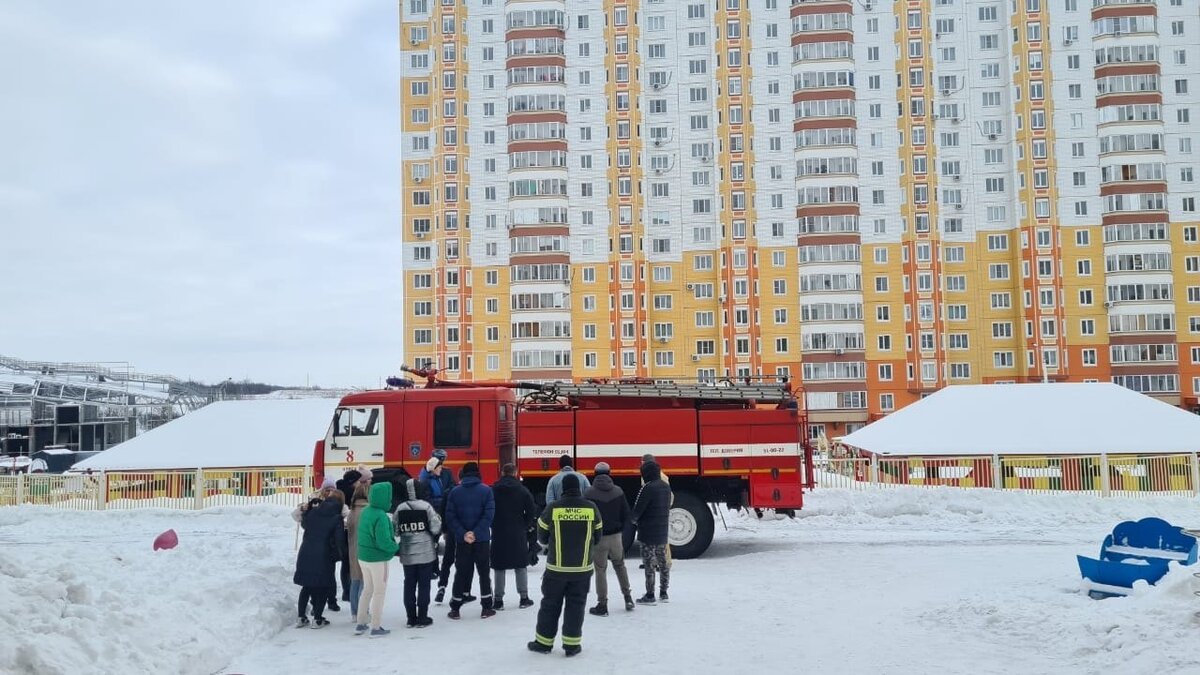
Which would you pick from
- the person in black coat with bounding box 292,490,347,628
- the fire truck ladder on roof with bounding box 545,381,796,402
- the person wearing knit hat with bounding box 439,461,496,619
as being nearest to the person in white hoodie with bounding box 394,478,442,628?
the person wearing knit hat with bounding box 439,461,496,619

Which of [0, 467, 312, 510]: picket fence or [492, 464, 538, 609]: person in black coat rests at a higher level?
[492, 464, 538, 609]: person in black coat

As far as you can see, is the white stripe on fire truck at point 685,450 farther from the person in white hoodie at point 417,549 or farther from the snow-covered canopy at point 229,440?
the snow-covered canopy at point 229,440

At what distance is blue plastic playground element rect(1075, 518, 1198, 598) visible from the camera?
10.9 meters

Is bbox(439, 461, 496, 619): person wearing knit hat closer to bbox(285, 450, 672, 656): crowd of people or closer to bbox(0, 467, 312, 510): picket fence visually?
bbox(285, 450, 672, 656): crowd of people

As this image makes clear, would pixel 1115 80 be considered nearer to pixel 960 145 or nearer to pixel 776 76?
pixel 960 145

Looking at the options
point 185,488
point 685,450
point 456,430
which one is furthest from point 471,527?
point 185,488

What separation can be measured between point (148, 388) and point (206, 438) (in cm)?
5534

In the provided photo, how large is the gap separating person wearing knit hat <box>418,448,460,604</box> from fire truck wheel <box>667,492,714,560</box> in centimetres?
490

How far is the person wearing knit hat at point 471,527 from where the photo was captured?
36.0ft

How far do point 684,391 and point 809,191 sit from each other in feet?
169

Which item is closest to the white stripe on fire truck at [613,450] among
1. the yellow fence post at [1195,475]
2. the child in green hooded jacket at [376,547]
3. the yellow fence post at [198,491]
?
the child in green hooded jacket at [376,547]

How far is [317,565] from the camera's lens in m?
10.5

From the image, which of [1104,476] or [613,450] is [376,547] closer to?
[613,450]

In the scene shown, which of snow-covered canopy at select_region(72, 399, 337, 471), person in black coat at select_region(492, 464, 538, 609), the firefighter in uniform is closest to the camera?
the firefighter in uniform
